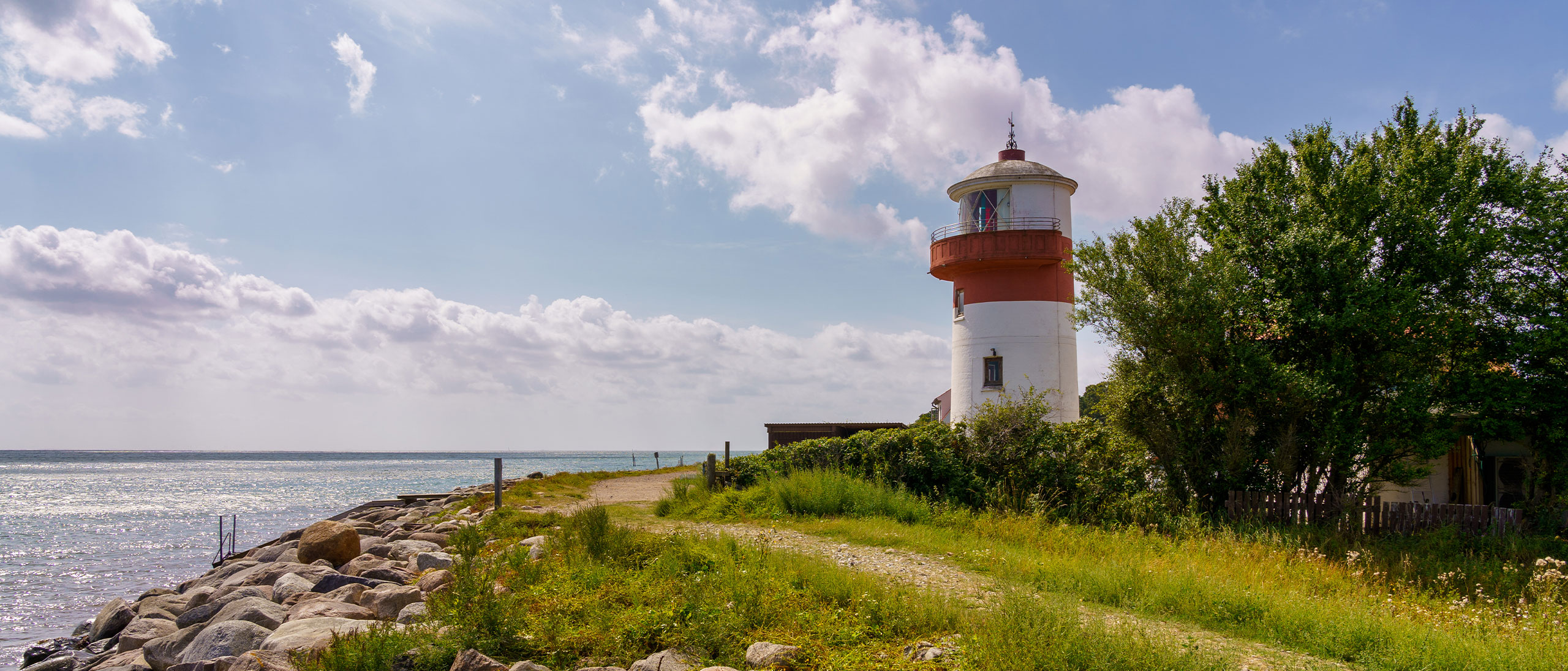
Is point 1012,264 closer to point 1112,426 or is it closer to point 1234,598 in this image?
point 1112,426

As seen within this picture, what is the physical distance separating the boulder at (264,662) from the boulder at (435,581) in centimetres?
198

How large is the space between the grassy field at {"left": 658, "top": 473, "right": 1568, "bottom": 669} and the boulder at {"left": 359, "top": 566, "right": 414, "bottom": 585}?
557cm

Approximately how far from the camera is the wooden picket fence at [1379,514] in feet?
42.4

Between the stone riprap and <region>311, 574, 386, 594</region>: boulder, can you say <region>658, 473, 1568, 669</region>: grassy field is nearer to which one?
the stone riprap

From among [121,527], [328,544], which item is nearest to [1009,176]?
[328,544]

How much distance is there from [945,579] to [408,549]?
9.71 metres

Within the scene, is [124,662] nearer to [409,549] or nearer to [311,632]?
[311,632]

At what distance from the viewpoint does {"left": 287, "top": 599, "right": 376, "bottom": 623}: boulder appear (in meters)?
9.52

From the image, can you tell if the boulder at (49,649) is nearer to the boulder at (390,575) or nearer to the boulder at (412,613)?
the boulder at (390,575)

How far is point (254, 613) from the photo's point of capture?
10055 mm

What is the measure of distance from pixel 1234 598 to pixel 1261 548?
12.3ft

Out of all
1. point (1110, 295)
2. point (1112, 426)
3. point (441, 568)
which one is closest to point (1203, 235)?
point (1110, 295)

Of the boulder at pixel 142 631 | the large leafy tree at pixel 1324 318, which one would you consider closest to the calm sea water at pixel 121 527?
the boulder at pixel 142 631

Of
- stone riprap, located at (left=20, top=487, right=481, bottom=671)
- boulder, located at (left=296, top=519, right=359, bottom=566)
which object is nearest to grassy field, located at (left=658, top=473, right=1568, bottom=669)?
stone riprap, located at (left=20, top=487, right=481, bottom=671)
